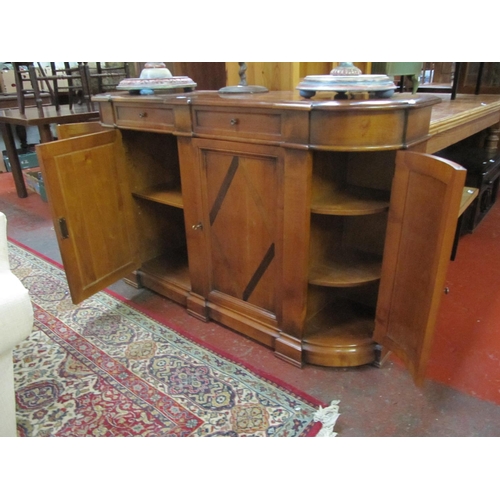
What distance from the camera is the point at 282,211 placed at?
1513 millimetres

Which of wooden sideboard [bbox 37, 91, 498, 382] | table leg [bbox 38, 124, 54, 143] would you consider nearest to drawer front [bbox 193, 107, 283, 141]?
wooden sideboard [bbox 37, 91, 498, 382]

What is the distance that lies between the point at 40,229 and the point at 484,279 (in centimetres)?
291

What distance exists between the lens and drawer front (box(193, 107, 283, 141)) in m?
1.41

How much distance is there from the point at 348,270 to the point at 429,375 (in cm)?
50

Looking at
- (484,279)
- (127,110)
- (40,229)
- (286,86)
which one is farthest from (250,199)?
(40,229)

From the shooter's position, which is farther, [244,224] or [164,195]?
[164,195]

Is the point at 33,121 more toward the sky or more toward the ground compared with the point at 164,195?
more toward the sky

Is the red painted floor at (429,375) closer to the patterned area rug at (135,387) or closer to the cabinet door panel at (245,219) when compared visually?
the patterned area rug at (135,387)

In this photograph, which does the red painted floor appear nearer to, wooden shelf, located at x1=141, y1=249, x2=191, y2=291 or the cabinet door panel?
wooden shelf, located at x1=141, y1=249, x2=191, y2=291

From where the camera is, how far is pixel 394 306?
1.47 m

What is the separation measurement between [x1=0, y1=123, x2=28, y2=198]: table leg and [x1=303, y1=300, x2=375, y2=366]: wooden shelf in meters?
3.11

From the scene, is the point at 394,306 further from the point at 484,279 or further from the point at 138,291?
the point at 138,291

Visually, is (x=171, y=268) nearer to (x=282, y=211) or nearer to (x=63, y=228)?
(x=63, y=228)

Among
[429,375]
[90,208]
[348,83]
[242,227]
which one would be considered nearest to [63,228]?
[90,208]
